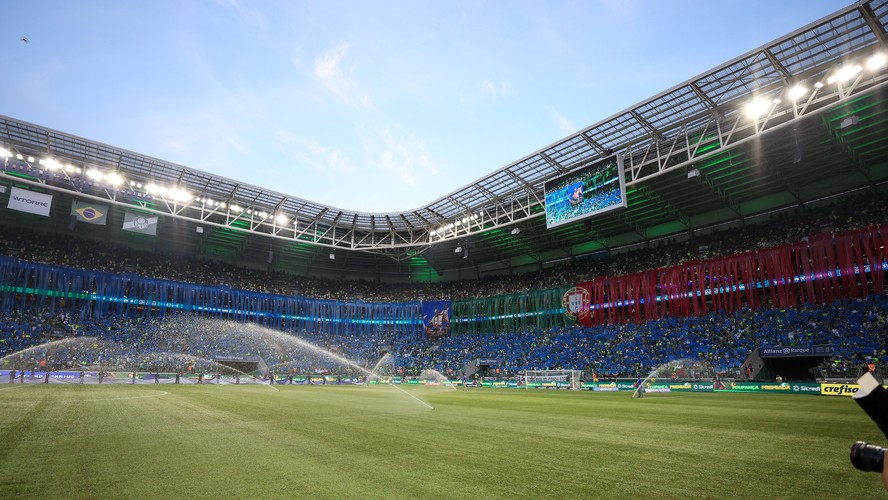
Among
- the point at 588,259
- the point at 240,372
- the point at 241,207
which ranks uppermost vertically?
the point at 241,207

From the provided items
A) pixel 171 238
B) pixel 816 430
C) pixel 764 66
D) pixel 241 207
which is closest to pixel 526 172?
pixel 764 66

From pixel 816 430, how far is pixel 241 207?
144ft

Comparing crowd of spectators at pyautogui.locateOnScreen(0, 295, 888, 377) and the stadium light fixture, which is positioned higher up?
the stadium light fixture

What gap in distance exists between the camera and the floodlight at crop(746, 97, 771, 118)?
2575 centimetres

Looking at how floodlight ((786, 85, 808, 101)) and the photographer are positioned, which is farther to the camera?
floodlight ((786, 85, 808, 101))

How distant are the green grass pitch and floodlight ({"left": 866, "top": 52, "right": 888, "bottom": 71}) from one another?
18660 millimetres

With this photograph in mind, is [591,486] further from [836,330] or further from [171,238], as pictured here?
[171,238]

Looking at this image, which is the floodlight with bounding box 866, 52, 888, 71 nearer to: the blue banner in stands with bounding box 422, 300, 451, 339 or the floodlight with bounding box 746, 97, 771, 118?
the floodlight with bounding box 746, 97, 771, 118

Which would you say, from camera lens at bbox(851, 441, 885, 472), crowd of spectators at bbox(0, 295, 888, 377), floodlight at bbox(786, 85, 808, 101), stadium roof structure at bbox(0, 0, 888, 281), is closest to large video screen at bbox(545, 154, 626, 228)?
stadium roof structure at bbox(0, 0, 888, 281)

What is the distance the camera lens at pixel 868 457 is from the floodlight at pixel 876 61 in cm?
2754

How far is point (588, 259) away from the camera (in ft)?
171

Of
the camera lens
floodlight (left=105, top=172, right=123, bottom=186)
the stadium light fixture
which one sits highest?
the stadium light fixture

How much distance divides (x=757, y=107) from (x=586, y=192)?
10.8m

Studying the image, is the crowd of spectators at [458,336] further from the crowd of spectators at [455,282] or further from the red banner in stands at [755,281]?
the red banner in stands at [755,281]
